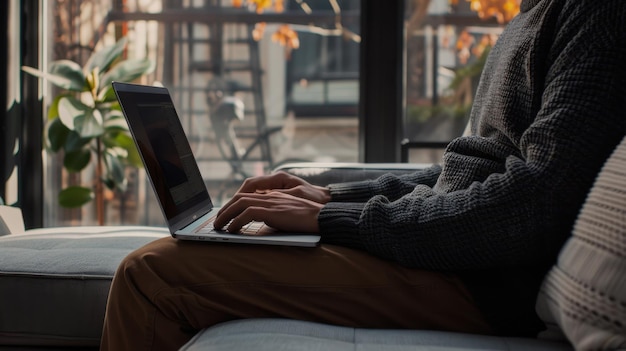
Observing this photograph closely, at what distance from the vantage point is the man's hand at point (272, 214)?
1.29 metres

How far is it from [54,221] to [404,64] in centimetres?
176

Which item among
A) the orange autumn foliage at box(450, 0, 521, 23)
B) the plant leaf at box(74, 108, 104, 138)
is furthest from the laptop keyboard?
the orange autumn foliage at box(450, 0, 521, 23)

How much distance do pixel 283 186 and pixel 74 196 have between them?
202 cm

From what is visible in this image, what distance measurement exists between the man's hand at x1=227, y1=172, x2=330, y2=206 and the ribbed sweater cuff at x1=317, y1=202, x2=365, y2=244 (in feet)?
1.03

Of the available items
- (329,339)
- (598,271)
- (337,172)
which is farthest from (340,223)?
(337,172)

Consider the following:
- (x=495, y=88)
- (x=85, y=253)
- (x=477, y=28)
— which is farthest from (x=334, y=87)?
(x=495, y=88)

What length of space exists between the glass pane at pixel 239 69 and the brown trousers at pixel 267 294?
7.70 feet

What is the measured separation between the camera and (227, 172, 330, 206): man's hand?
164 centimetres

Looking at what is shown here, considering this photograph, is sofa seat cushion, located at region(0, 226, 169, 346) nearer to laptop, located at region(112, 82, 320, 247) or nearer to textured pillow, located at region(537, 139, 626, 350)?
laptop, located at region(112, 82, 320, 247)

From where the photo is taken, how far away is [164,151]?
5.04 feet

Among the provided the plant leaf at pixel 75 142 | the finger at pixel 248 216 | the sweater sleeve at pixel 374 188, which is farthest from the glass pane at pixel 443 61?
the finger at pixel 248 216

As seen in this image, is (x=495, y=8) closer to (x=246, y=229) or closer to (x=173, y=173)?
(x=173, y=173)

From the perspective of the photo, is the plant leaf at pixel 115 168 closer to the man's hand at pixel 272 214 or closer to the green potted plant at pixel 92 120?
the green potted plant at pixel 92 120

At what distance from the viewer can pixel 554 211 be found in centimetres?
114
